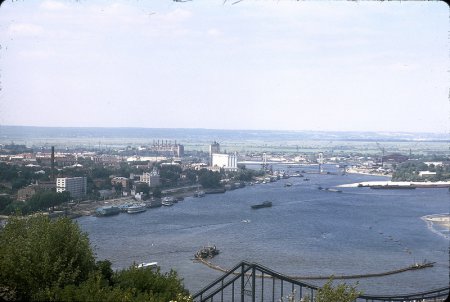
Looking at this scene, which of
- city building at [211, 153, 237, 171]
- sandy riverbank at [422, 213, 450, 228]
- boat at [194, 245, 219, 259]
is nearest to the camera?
boat at [194, 245, 219, 259]

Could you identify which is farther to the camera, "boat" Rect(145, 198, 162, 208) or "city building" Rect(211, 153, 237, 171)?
"city building" Rect(211, 153, 237, 171)

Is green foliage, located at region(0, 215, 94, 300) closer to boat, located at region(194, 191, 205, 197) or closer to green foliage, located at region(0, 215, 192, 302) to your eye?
green foliage, located at region(0, 215, 192, 302)

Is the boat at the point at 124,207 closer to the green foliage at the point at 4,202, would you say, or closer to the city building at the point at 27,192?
the city building at the point at 27,192

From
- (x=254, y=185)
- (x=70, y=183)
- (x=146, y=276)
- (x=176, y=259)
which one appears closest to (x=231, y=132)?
(x=254, y=185)

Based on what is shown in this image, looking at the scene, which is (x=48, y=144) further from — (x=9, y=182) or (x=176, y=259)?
(x=176, y=259)

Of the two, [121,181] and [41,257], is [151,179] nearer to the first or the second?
[121,181]

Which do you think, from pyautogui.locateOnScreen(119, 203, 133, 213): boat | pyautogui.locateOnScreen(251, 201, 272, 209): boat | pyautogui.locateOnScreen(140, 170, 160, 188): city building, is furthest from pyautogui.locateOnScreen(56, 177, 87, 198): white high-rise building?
pyautogui.locateOnScreen(251, 201, 272, 209): boat

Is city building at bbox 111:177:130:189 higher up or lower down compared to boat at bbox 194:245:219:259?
higher up
